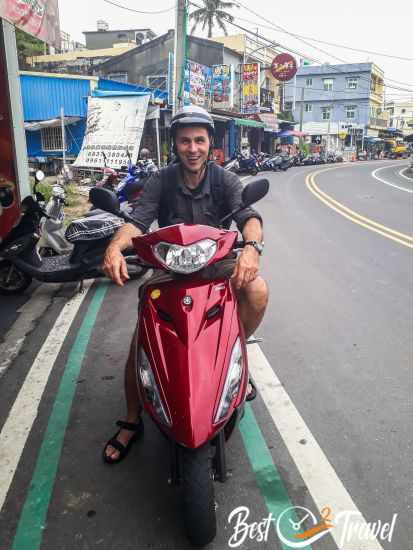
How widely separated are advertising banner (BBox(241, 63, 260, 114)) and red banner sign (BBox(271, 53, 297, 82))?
94.7 inches

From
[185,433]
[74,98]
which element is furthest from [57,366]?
[74,98]

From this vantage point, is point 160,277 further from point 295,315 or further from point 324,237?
point 324,237

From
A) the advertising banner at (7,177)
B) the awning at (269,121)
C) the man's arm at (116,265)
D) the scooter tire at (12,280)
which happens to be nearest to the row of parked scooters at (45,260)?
the scooter tire at (12,280)

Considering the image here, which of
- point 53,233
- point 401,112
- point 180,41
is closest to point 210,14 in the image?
point 180,41

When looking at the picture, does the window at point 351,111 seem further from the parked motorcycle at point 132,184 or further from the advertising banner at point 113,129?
the parked motorcycle at point 132,184

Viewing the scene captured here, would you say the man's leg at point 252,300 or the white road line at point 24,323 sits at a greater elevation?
the man's leg at point 252,300

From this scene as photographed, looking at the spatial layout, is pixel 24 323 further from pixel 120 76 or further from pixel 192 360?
pixel 120 76

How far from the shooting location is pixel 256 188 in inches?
92.8

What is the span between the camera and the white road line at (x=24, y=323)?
369 cm

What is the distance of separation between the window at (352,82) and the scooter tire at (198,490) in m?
63.4

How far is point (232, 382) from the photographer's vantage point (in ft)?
6.49

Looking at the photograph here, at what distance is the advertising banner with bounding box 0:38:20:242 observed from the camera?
713 centimetres

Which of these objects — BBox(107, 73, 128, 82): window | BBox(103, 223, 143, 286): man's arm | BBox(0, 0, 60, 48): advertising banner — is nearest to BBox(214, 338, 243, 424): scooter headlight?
BBox(103, 223, 143, 286): man's arm

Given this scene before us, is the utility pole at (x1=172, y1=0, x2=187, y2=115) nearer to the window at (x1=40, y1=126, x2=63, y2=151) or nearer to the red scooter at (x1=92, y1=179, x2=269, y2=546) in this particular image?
the window at (x1=40, y1=126, x2=63, y2=151)
